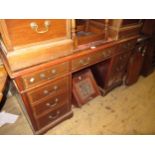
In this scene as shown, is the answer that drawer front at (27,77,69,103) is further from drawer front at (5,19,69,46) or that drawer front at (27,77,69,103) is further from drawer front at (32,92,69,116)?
drawer front at (5,19,69,46)

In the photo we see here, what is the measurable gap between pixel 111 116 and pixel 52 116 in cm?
76

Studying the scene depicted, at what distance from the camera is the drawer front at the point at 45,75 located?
36.7 inches

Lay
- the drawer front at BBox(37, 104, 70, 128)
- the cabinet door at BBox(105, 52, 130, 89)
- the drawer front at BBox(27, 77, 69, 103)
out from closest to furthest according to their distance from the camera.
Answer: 1. the drawer front at BBox(27, 77, 69, 103)
2. the drawer front at BBox(37, 104, 70, 128)
3. the cabinet door at BBox(105, 52, 130, 89)

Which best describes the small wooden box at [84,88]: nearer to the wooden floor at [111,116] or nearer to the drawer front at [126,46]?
the wooden floor at [111,116]

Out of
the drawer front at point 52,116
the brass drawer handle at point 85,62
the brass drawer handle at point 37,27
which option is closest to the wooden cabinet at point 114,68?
the brass drawer handle at point 85,62

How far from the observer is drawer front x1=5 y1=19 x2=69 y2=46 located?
2.49ft

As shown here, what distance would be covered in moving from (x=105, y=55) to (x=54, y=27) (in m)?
0.70

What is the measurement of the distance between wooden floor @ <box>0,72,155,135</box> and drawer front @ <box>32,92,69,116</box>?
1.15ft

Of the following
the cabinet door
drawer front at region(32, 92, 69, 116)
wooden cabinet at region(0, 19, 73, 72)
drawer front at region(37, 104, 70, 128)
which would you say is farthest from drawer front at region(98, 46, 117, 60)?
drawer front at region(37, 104, 70, 128)

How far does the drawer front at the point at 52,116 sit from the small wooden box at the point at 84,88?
25cm

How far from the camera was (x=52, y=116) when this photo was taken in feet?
4.53

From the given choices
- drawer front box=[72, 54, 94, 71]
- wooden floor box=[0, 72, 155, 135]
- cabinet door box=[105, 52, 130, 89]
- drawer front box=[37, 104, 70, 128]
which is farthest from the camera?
cabinet door box=[105, 52, 130, 89]

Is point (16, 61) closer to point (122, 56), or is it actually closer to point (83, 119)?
point (83, 119)
